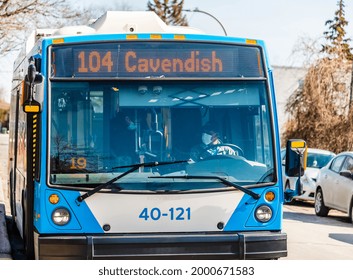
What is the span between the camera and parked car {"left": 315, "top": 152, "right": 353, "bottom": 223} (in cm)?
1780

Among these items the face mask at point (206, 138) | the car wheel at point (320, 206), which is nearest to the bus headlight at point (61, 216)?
the face mask at point (206, 138)

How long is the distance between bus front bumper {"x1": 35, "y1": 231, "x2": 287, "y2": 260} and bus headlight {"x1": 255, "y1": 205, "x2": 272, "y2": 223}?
0.18 meters

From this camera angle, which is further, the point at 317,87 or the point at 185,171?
the point at 317,87

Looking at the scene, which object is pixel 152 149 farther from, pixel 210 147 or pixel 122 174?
pixel 210 147

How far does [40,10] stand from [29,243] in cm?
2348

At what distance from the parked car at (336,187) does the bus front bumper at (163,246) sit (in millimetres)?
9152

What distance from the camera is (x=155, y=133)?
8859 millimetres

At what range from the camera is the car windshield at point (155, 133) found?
871 centimetres

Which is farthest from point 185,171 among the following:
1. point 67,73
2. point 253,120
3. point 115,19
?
point 115,19

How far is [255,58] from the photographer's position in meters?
9.23

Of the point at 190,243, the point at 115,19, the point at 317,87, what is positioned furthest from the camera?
the point at 317,87

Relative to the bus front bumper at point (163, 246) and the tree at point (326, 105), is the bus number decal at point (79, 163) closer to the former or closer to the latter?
the bus front bumper at point (163, 246)

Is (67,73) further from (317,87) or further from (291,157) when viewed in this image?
(317,87)

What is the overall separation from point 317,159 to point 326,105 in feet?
41.9
